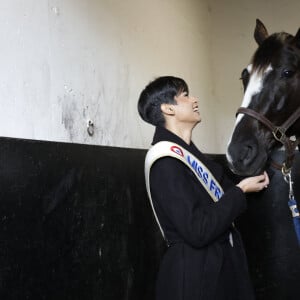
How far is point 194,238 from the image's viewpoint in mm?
1002

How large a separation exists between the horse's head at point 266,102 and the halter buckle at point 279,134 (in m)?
0.01

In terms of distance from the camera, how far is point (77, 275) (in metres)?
1.38

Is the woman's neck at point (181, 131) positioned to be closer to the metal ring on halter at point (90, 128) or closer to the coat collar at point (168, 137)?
the coat collar at point (168, 137)

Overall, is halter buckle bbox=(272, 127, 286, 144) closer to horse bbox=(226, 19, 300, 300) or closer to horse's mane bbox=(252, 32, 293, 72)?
horse bbox=(226, 19, 300, 300)

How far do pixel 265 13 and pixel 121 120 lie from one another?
6.47ft

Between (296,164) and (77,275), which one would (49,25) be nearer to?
(77,275)

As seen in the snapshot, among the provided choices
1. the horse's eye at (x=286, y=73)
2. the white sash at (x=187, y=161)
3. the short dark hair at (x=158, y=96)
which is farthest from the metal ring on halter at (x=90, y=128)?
the horse's eye at (x=286, y=73)

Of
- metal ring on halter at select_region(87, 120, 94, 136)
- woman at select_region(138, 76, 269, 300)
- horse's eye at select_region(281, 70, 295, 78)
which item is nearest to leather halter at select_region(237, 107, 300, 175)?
horse's eye at select_region(281, 70, 295, 78)

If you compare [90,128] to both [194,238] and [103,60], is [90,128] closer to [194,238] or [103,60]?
[103,60]

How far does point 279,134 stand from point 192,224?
515 mm

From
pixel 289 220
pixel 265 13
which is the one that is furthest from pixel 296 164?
pixel 265 13

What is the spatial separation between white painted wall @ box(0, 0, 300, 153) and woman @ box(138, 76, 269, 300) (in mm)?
431

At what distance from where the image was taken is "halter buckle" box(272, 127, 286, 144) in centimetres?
134

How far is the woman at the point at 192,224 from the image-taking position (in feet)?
3.31
